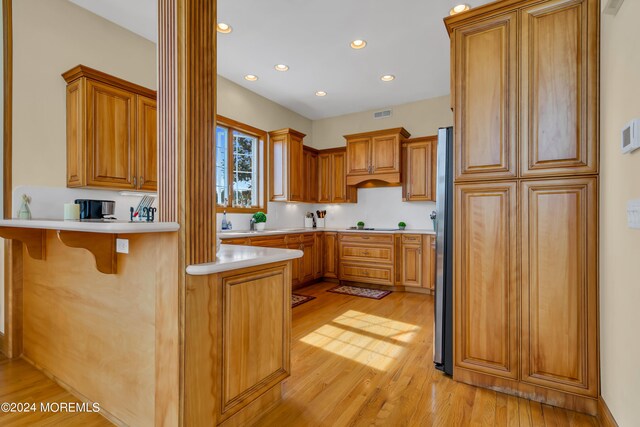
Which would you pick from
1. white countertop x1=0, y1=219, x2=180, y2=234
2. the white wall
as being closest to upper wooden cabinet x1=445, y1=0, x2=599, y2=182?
the white wall

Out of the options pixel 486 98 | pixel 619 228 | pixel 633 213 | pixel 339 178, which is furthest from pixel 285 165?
pixel 633 213

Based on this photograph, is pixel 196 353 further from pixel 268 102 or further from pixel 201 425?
pixel 268 102

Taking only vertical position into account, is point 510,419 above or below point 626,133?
below

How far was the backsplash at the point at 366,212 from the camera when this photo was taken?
5211 millimetres

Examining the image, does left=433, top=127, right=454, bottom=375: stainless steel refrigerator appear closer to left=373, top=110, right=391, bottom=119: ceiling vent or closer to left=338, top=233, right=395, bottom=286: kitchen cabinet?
left=338, top=233, right=395, bottom=286: kitchen cabinet

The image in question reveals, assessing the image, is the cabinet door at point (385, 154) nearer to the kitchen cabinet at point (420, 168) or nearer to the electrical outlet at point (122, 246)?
the kitchen cabinet at point (420, 168)

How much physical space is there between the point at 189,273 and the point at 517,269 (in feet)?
6.34

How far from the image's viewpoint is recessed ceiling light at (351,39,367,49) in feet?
11.4

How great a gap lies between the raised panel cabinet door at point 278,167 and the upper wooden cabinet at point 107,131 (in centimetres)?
230

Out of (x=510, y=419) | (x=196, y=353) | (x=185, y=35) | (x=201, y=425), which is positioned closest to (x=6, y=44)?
(x=185, y=35)

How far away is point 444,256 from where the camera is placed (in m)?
2.32

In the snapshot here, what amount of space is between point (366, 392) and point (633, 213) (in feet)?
5.62

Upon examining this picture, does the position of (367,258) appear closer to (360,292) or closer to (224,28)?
(360,292)

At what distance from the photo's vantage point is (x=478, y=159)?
6.93 ft
